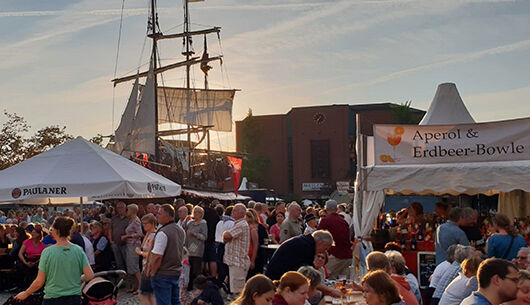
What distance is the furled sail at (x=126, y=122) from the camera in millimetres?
50906

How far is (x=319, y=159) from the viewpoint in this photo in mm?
68812

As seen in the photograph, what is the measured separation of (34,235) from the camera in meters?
12.5

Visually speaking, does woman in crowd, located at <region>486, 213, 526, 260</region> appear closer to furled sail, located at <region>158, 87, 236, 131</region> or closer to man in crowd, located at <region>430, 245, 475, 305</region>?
man in crowd, located at <region>430, 245, 475, 305</region>

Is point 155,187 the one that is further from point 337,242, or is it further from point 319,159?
point 319,159

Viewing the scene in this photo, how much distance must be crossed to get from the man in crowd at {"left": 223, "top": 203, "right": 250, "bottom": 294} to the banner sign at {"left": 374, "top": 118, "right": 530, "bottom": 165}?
279cm

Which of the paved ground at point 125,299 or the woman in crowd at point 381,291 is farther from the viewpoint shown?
the paved ground at point 125,299

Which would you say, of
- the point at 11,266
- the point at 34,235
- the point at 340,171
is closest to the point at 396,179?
the point at 34,235

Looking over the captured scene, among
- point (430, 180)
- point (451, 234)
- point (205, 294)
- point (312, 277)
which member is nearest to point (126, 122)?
point (430, 180)

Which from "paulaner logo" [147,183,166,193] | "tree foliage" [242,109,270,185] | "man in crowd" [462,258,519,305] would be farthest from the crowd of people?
"tree foliage" [242,109,270,185]

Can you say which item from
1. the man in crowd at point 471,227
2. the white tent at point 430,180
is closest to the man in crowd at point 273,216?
the white tent at point 430,180

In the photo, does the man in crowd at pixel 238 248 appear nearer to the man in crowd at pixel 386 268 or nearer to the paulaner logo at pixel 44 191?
the paulaner logo at pixel 44 191

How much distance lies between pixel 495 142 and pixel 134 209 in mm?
7013

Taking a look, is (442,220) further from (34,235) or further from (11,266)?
(11,266)

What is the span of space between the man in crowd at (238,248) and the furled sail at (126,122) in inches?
→ 1634
